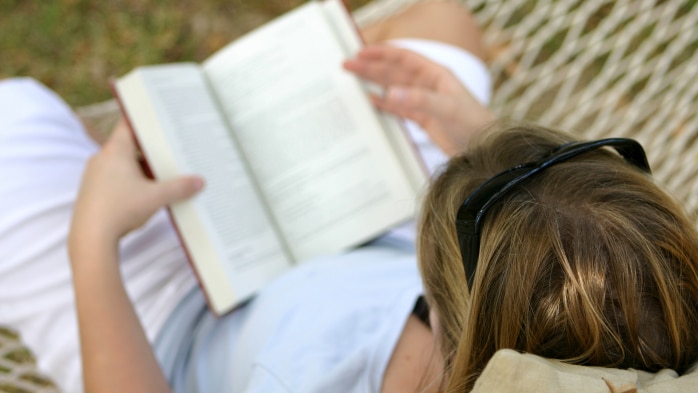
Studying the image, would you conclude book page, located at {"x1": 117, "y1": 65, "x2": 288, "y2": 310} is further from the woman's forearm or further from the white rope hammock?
the white rope hammock

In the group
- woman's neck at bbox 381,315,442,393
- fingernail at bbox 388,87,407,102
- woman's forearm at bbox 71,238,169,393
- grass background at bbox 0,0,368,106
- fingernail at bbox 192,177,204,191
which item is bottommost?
woman's neck at bbox 381,315,442,393

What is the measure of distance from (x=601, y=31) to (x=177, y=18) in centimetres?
102

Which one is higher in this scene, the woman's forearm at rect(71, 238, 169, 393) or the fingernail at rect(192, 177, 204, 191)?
the fingernail at rect(192, 177, 204, 191)

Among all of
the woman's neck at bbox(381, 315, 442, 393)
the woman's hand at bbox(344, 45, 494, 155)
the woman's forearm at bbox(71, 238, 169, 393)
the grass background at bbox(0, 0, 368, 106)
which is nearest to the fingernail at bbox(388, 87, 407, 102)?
the woman's hand at bbox(344, 45, 494, 155)

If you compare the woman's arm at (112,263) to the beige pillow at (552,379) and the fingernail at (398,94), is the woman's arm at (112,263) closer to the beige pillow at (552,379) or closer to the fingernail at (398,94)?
the fingernail at (398,94)

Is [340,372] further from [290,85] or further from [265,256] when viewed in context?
[290,85]

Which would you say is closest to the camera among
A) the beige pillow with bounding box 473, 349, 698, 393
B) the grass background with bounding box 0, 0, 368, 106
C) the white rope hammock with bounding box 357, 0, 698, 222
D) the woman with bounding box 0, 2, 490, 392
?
the beige pillow with bounding box 473, 349, 698, 393

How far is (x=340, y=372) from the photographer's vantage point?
0.67 meters

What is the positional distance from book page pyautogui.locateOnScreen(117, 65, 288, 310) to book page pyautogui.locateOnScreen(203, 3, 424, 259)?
0.04 m

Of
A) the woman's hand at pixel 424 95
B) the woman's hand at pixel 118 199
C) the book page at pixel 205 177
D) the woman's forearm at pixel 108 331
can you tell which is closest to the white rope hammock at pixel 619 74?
the woman's hand at pixel 424 95

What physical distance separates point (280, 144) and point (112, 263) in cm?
29

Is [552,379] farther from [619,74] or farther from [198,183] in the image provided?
[619,74]

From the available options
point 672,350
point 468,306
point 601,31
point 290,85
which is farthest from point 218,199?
point 601,31

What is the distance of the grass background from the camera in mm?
1552
